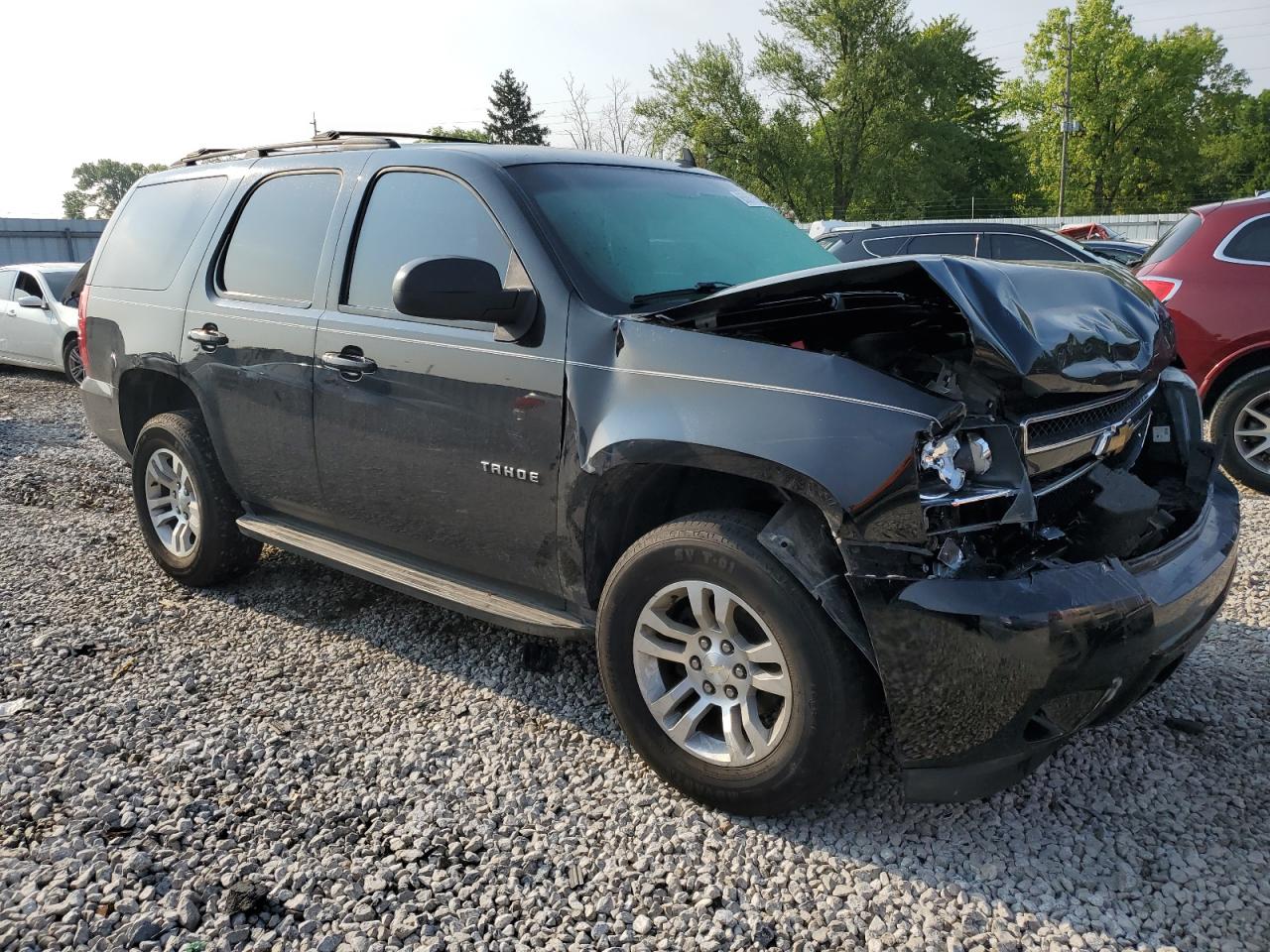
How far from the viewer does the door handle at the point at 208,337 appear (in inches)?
159

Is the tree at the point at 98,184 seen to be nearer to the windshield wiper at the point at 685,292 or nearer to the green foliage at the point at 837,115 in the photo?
the green foliage at the point at 837,115

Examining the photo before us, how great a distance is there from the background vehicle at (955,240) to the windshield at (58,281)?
9581 mm

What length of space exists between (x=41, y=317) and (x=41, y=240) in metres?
27.8

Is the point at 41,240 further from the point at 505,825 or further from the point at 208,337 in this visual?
the point at 505,825

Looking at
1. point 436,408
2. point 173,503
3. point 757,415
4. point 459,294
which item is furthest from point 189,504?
point 757,415

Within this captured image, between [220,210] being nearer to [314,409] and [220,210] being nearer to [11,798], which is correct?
[314,409]

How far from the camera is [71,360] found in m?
11.8

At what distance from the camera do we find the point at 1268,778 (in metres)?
2.84

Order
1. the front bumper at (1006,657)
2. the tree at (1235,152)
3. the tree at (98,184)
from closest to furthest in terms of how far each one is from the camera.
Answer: the front bumper at (1006,657) < the tree at (1235,152) < the tree at (98,184)

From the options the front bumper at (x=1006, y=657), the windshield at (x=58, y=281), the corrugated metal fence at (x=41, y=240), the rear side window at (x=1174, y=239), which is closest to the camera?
the front bumper at (x=1006, y=657)

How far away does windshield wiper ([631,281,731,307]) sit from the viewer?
3012 millimetres

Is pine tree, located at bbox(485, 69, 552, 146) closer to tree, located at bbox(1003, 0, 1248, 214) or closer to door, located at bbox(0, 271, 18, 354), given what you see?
tree, located at bbox(1003, 0, 1248, 214)

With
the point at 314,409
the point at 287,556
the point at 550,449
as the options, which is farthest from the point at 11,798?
the point at 287,556

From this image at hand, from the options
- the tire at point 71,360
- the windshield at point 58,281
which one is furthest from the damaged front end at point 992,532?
the windshield at point 58,281
